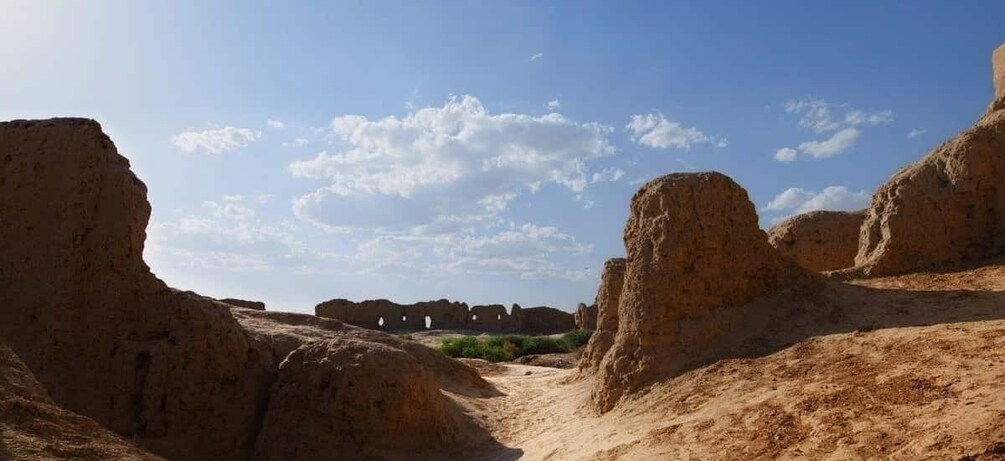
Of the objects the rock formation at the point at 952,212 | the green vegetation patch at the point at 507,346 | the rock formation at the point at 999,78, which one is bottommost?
the green vegetation patch at the point at 507,346

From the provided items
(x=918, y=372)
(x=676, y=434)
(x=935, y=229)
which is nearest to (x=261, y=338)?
(x=676, y=434)

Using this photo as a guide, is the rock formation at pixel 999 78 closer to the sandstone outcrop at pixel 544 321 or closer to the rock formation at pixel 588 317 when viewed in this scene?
the rock formation at pixel 588 317

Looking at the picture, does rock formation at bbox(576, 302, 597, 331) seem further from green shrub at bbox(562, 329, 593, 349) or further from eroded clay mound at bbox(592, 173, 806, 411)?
eroded clay mound at bbox(592, 173, 806, 411)

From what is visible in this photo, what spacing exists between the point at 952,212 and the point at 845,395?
5473mm

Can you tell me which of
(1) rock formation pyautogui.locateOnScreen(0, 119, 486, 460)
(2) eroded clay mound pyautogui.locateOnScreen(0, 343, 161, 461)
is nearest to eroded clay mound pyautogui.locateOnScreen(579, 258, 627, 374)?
(1) rock formation pyautogui.locateOnScreen(0, 119, 486, 460)

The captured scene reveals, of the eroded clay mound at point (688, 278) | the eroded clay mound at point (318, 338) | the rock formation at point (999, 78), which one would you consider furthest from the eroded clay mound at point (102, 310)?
the rock formation at point (999, 78)

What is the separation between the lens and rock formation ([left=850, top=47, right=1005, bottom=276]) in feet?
35.2

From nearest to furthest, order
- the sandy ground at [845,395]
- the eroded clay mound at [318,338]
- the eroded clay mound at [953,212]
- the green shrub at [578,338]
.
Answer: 1. the sandy ground at [845,395]
2. the eroded clay mound at [953,212]
3. the eroded clay mound at [318,338]
4. the green shrub at [578,338]

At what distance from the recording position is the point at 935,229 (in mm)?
10875

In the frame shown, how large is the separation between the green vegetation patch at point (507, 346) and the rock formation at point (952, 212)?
14491 millimetres

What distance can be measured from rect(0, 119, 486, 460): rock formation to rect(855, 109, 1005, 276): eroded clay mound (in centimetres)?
676

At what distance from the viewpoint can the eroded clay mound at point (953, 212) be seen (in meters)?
10.7

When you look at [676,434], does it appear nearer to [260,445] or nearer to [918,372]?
[918,372]

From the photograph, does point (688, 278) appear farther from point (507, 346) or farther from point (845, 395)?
point (507, 346)
